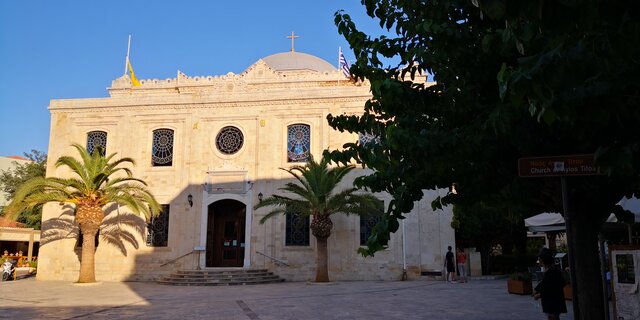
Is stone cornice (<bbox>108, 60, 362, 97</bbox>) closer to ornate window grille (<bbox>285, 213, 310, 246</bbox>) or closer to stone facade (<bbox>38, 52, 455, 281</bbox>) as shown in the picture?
stone facade (<bbox>38, 52, 455, 281</bbox>)

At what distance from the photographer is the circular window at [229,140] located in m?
22.0

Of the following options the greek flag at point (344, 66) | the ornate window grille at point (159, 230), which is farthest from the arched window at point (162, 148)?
the greek flag at point (344, 66)

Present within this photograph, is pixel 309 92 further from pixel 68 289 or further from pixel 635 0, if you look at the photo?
pixel 635 0

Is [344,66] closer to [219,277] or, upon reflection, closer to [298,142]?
[298,142]

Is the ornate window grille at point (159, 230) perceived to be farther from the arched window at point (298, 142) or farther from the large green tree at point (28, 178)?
the large green tree at point (28, 178)

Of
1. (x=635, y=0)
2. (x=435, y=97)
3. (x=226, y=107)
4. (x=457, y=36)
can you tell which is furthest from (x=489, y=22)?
(x=226, y=107)

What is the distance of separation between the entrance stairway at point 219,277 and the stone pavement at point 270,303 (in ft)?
4.23

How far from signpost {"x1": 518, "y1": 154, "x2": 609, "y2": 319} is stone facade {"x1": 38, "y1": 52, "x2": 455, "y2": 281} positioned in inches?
649

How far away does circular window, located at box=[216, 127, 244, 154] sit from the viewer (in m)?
22.0

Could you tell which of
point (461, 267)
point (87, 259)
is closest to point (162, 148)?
point (87, 259)

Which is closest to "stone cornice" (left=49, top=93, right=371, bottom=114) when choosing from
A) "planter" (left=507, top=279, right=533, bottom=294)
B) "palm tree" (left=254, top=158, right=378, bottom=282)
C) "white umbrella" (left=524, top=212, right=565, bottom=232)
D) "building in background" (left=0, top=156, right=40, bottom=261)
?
"palm tree" (left=254, top=158, right=378, bottom=282)

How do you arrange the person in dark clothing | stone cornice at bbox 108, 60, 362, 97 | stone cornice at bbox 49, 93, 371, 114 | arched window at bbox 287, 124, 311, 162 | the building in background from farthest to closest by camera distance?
the building in background
stone cornice at bbox 108, 60, 362, 97
stone cornice at bbox 49, 93, 371, 114
arched window at bbox 287, 124, 311, 162
the person in dark clothing

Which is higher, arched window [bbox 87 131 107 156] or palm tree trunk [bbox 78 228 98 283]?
arched window [bbox 87 131 107 156]

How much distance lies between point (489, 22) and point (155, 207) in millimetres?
16648
